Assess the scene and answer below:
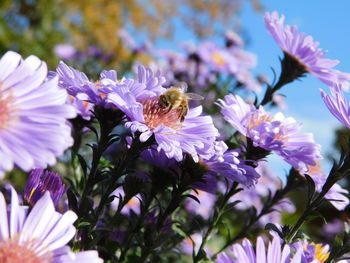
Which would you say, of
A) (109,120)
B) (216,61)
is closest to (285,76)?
(109,120)

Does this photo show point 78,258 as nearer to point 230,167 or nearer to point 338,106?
point 230,167

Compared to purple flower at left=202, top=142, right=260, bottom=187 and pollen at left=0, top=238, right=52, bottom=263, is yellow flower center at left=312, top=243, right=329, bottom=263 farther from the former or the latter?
pollen at left=0, top=238, right=52, bottom=263

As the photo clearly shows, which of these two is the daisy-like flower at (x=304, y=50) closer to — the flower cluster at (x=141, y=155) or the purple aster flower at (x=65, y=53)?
the flower cluster at (x=141, y=155)

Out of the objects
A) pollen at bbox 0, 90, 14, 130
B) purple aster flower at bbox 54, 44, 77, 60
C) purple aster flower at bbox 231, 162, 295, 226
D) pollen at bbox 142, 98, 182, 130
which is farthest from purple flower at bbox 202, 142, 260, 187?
purple aster flower at bbox 54, 44, 77, 60

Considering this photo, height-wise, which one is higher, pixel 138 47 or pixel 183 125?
pixel 183 125

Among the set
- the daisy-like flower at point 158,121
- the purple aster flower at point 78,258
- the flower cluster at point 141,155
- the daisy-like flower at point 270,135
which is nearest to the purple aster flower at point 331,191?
the flower cluster at point 141,155

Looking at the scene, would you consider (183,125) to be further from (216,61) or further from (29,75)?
(216,61)

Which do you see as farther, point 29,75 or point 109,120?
point 109,120
